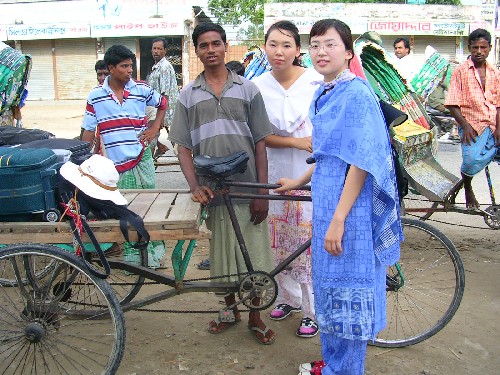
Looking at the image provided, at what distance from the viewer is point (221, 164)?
109 inches

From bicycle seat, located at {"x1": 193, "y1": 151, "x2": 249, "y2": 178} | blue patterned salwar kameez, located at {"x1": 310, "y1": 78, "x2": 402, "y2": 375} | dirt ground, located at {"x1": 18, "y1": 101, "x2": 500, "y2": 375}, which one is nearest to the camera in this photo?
blue patterned salwar kameez, located at {"x1": 310, "y1": 78, "x2": 402, "y2": 375}

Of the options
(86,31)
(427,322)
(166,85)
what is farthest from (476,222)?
(86,31)

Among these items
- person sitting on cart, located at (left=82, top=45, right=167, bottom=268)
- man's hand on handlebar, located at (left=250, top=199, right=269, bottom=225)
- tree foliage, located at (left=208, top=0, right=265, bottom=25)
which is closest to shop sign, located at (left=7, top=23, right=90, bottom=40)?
tree foliage, located at (left=208, top=0, right=265, bottom=25)

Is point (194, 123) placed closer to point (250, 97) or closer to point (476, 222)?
point (250, 97)

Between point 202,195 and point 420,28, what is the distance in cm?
2540

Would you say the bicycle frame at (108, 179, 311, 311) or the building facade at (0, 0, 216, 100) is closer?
the bicycle frame at (108, 179, 311, 311)

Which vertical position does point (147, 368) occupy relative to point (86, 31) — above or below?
below

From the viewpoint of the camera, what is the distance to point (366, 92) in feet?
7.18

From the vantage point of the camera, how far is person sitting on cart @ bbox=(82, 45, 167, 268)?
4.01 m

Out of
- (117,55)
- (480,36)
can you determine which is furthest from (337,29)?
(480,36)

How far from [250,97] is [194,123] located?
0.35m

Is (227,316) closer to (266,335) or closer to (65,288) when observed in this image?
(266,335)

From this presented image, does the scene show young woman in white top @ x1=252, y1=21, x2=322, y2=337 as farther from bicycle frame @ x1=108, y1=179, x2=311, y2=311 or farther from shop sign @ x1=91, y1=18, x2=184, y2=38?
shop sign @ x1=91, y1=18, x2=184, y2=38

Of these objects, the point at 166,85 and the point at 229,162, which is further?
the point at 166,85
